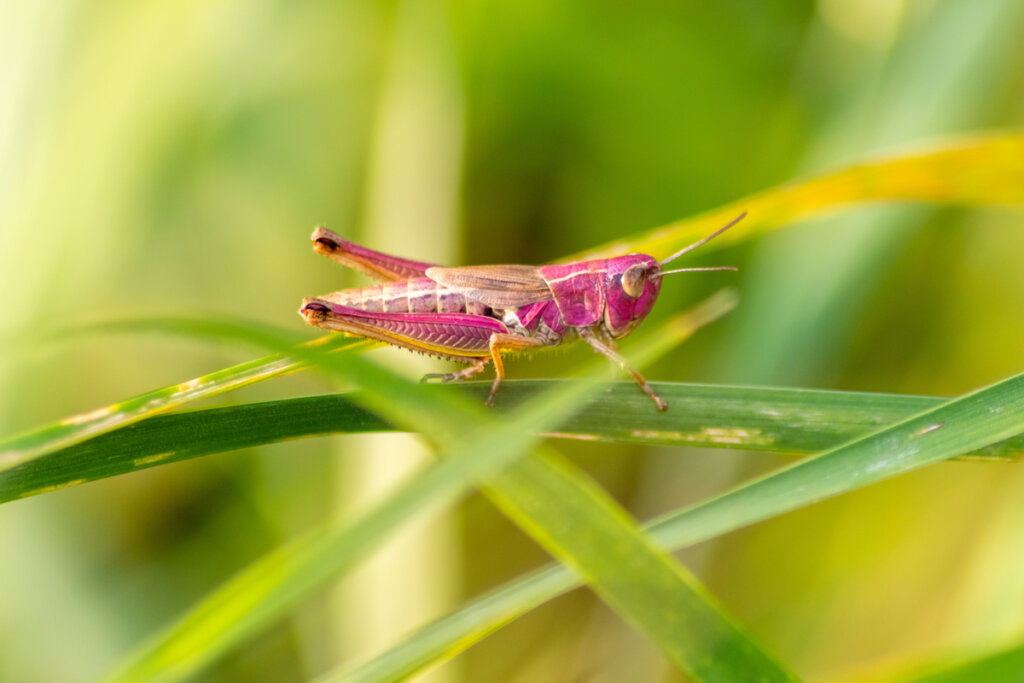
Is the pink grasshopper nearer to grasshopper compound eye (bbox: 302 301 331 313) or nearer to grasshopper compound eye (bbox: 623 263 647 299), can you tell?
grasshopper compound eye (bbox: 623 263 647 299)

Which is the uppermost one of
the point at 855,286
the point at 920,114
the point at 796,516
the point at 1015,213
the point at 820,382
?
the point at 920,114

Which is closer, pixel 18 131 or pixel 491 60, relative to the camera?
pixel 18 131

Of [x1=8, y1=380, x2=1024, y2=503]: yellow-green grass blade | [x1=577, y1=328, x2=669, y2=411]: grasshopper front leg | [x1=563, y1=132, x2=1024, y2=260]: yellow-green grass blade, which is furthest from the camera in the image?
[x1=563, y1=132, x2=1024, y2=260]: yellow-green grass blade

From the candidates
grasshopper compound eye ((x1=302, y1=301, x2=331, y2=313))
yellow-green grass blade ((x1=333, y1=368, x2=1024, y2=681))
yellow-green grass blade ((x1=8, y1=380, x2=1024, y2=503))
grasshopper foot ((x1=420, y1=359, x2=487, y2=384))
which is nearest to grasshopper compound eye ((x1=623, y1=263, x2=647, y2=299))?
grasshopper foot ((x1=420, y1=359, x2=487, y2=384))

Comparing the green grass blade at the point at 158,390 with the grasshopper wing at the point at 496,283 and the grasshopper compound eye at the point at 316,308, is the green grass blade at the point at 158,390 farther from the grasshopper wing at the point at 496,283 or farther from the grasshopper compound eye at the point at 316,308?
the grasshopper wing at the point at 496,283

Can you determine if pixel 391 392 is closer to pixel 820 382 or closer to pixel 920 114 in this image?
pixel 820 382

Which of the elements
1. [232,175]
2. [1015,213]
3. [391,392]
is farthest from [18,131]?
[1015,213]
